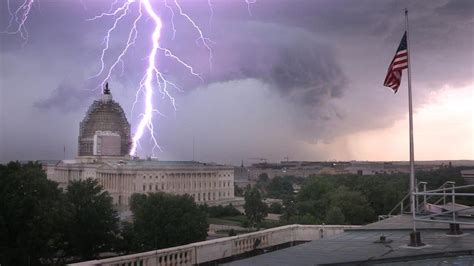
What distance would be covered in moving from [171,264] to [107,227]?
31192 millimetres

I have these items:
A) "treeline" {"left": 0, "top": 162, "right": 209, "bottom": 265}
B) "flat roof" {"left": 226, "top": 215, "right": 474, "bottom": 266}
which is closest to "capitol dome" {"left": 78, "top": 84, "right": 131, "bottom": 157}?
"treeline" {"left": 0, "top": 162, "right": 209, "bottom": 265}

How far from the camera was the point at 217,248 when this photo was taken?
14266mm

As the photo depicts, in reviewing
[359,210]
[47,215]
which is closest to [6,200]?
[47,215]

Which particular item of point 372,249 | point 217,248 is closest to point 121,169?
point 217,248

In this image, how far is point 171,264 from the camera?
12.9 metres

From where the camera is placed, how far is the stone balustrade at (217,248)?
40.0 ft

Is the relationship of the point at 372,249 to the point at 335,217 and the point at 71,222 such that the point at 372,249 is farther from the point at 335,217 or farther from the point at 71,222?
the point at 335,217

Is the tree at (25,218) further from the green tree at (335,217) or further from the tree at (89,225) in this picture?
the green tree at (335,217)

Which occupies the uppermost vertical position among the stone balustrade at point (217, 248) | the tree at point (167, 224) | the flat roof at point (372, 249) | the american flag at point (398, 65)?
the american flag at point (398, 65)

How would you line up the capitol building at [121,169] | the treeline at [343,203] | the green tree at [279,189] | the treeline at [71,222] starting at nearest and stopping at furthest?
the treeline at [71,222], the treeline at [343,203], the capitol building at [121,169], the green tree at [279,189]

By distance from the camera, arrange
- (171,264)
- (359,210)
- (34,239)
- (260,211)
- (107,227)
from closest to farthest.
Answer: (171,264)
(34,239)
(107,227)
(359,210)
(260,211)

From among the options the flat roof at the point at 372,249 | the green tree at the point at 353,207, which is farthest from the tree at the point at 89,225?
the flat roof at the point at 372,249

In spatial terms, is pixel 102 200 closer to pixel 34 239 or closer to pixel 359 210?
pixel 34 239

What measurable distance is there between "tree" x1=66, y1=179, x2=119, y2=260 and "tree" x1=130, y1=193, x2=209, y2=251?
2.87 meters
